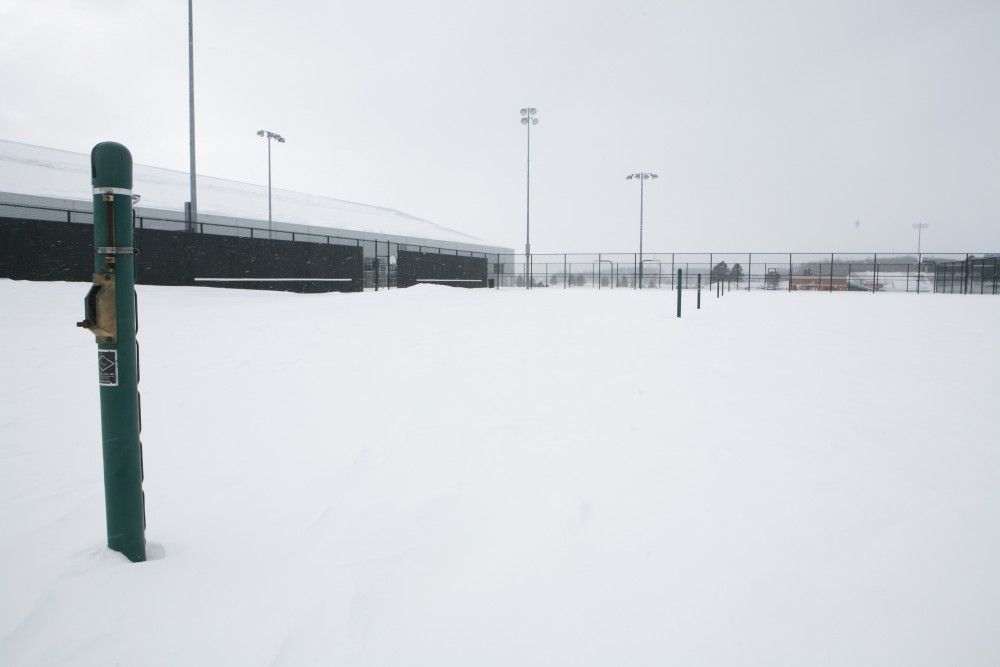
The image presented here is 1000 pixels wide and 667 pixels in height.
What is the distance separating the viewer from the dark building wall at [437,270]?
27344mm

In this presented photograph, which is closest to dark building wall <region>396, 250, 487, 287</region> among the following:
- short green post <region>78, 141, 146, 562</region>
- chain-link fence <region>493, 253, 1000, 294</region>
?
chain-link fence <region>493, 253, 1000, 294</region>

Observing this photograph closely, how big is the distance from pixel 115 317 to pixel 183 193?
58.0 meters

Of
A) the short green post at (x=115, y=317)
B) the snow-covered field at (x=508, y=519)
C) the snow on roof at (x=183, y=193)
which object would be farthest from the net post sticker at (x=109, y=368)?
the snow on roof at (x=183, y=193)

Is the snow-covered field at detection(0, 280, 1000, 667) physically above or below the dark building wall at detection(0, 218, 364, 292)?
below

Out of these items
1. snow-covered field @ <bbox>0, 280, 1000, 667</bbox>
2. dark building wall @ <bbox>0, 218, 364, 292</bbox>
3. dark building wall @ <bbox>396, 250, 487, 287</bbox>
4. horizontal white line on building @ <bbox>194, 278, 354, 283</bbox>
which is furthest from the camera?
dark building wall @ <bbox>396, 250, 487, 287</bbox>

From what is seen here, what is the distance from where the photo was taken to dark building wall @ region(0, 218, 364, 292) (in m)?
14.0

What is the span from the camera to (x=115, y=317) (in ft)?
6.40

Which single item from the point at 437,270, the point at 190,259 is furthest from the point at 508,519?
the point at 437,270

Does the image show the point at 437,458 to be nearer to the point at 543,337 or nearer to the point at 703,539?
the point at 703,539

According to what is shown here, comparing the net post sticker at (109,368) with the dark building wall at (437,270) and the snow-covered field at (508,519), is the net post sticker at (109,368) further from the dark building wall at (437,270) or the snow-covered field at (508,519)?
the dark building wall at (437,270)

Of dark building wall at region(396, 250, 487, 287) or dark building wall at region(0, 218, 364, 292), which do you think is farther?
dark building wall at region(396, 250, 487, 287)

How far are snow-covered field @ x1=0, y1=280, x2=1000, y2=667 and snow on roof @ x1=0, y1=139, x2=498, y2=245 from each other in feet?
144

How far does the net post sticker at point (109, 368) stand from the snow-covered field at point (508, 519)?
30.5 inches

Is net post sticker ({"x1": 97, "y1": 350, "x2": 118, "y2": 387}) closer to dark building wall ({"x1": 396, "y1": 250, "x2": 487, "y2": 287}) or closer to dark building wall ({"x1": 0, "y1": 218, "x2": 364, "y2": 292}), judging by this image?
dark building wall ({"x1": 0, "y1": 218, "x2": 364, "y2": 292})
